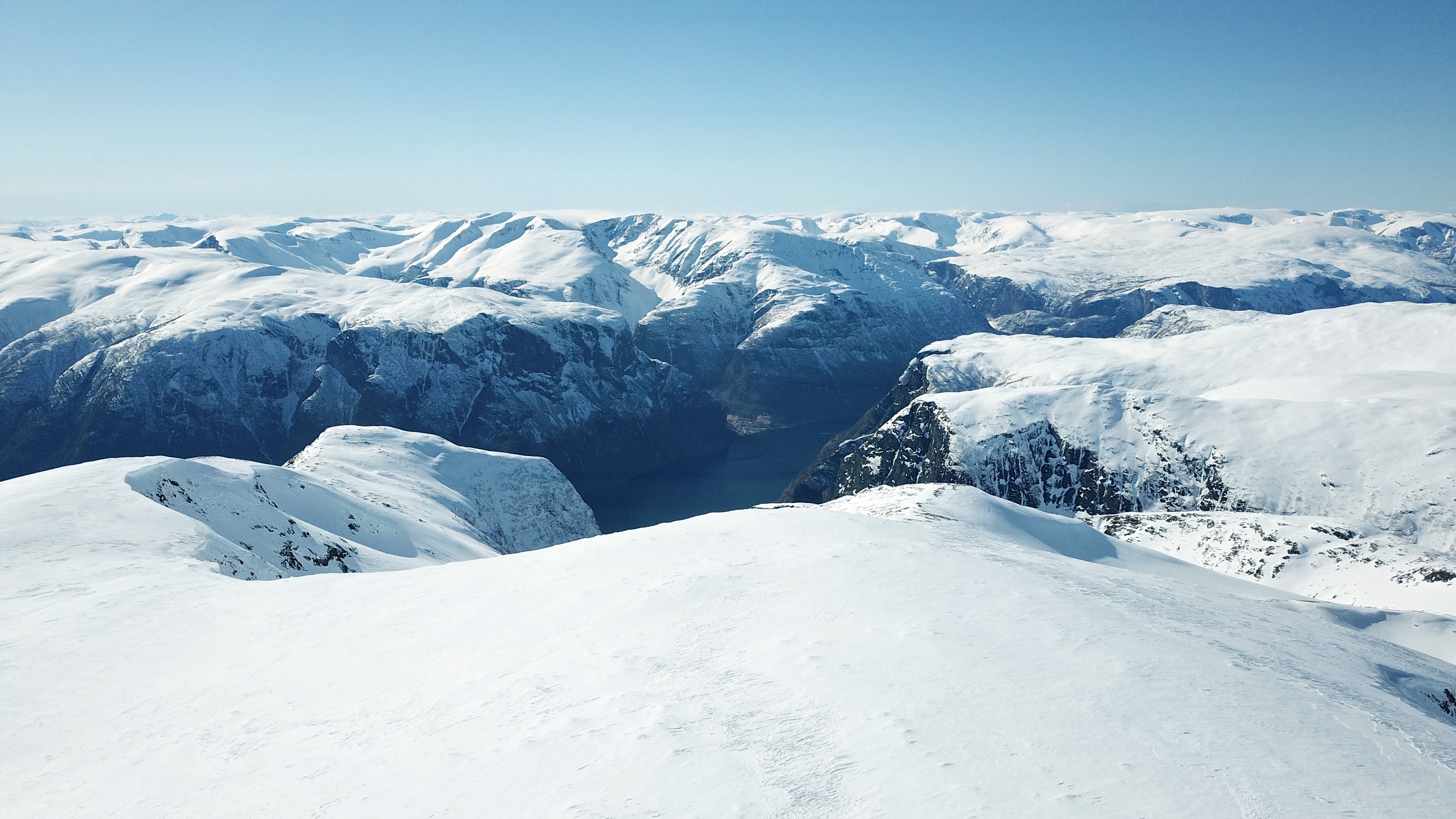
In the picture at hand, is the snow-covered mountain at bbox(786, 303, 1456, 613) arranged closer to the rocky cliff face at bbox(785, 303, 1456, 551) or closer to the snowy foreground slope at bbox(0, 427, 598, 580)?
the rocky cliff face at bbox(785, 303, 1456, 551)

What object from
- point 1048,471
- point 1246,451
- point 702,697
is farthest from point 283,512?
point 1246,451

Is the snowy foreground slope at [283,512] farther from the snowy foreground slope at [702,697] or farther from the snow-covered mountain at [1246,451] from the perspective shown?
the snow-covered mountain at [1246,451]

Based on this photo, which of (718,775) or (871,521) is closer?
(718,775)

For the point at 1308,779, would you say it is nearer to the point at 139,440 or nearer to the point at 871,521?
the point at 871,521

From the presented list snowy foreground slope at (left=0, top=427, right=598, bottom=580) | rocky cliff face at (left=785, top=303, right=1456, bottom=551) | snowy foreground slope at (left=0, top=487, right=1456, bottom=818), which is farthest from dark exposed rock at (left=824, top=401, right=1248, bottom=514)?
snowy foreground slope at (left=0, top=487, right=1456, bottom=818)

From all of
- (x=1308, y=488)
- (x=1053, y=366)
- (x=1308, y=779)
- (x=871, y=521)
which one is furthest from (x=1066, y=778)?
(x=1053, y=366)

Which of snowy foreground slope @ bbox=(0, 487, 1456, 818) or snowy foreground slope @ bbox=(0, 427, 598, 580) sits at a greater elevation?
snowy foreground slope @ bbox=(0, 487, 1456, 818)

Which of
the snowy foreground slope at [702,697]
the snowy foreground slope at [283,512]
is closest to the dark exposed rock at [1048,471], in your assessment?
the snowy foreground slope at [283,512]
